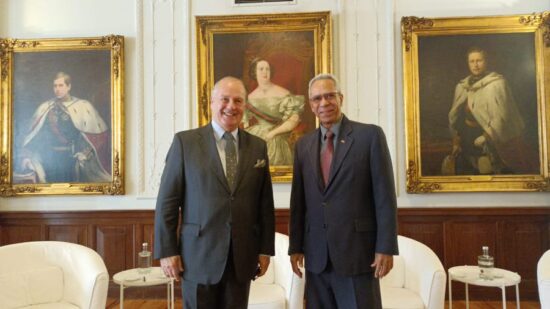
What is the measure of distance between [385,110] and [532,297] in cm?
256

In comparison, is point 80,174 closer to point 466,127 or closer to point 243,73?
point 243,73

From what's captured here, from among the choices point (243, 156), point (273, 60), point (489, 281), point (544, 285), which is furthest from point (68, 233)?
point (544, 285)

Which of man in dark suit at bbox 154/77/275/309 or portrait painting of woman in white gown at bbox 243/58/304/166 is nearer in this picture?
man in dark suit at bbox 154/77/275/309

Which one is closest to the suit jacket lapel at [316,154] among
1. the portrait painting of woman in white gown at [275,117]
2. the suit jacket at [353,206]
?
the suit jacket at [353,206]

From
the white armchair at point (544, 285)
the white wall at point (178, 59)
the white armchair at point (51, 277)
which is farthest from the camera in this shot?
the white wall at point (178, 59)

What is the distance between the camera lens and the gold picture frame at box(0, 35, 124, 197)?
15.4 feet

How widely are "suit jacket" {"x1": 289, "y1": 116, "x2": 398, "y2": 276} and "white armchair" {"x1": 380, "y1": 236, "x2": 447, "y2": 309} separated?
1.14m

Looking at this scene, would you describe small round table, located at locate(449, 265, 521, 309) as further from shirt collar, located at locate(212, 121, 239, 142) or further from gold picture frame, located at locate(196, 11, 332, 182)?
shirt collar, located at locate(212, 121, 239, 142)

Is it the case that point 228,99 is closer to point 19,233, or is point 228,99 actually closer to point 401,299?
point 401,299

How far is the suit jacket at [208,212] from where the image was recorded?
2090 millimetres

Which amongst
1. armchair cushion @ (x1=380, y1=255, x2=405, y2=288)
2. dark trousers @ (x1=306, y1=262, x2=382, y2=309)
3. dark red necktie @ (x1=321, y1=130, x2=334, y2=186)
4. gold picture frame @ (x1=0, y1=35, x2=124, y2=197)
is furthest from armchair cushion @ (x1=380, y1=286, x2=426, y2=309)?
gold picture frame @ (x1=0, y1=35, x2=124, y2=197)

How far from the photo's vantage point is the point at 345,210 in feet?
6.98

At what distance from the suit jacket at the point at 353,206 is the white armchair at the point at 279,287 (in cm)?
105

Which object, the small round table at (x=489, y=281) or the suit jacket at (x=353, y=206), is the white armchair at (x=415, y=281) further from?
the suit jacket at (x=353, y=206)
